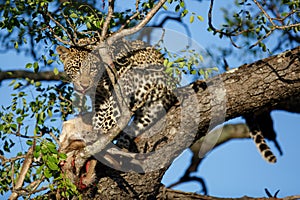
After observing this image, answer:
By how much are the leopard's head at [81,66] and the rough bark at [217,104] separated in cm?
93

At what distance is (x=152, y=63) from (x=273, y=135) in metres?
2.08

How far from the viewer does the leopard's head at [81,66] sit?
6.02 metres

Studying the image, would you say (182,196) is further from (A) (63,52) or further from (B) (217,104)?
(A) (63,52)

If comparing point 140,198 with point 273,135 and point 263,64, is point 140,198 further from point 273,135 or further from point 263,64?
point 273,135

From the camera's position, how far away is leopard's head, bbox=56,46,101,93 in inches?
237

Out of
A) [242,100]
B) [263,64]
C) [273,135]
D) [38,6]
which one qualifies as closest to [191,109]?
[242,100]

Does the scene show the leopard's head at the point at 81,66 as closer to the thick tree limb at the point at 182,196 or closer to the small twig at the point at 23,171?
the small twig at the point at 23,171

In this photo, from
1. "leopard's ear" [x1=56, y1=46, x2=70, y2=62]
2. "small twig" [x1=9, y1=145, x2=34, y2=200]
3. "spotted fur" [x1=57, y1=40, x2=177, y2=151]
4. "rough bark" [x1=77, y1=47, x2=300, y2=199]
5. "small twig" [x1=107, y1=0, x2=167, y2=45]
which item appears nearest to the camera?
"small twig" [x1=107, y1=0, x2=167, y2=45]

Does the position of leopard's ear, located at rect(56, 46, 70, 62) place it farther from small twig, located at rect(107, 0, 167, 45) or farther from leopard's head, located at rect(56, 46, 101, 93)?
small twig, located at rect(107, 0, 167, 45)

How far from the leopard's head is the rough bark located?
93 centimetres

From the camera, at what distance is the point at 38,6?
5.09 metres

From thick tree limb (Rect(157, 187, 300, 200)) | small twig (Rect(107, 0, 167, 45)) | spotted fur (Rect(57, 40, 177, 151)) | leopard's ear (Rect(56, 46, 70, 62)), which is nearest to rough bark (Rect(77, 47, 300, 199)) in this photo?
spotted fur (Rect(57, 40, 177, 151))

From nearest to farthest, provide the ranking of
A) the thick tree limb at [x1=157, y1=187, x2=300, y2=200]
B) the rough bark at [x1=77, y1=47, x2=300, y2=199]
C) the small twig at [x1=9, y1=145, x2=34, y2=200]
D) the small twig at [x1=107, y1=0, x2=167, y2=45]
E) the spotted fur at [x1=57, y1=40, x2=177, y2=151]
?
the small twig at [x1=107, y1=0, x2=167, y2=45]
the small twig at [x1=9, y1=145, x2=34, y2=200]
the rough bark at [x1=77, y1=47, x2=300, y2=199]
the spotted fur at [x1=57, y1=40, x2=177, y2=151]
the thick tree limb at [x1=157, y1=187, x2=300, y2=200]

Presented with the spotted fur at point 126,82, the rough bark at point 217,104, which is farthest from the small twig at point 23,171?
the spotted fur at point 126,82
